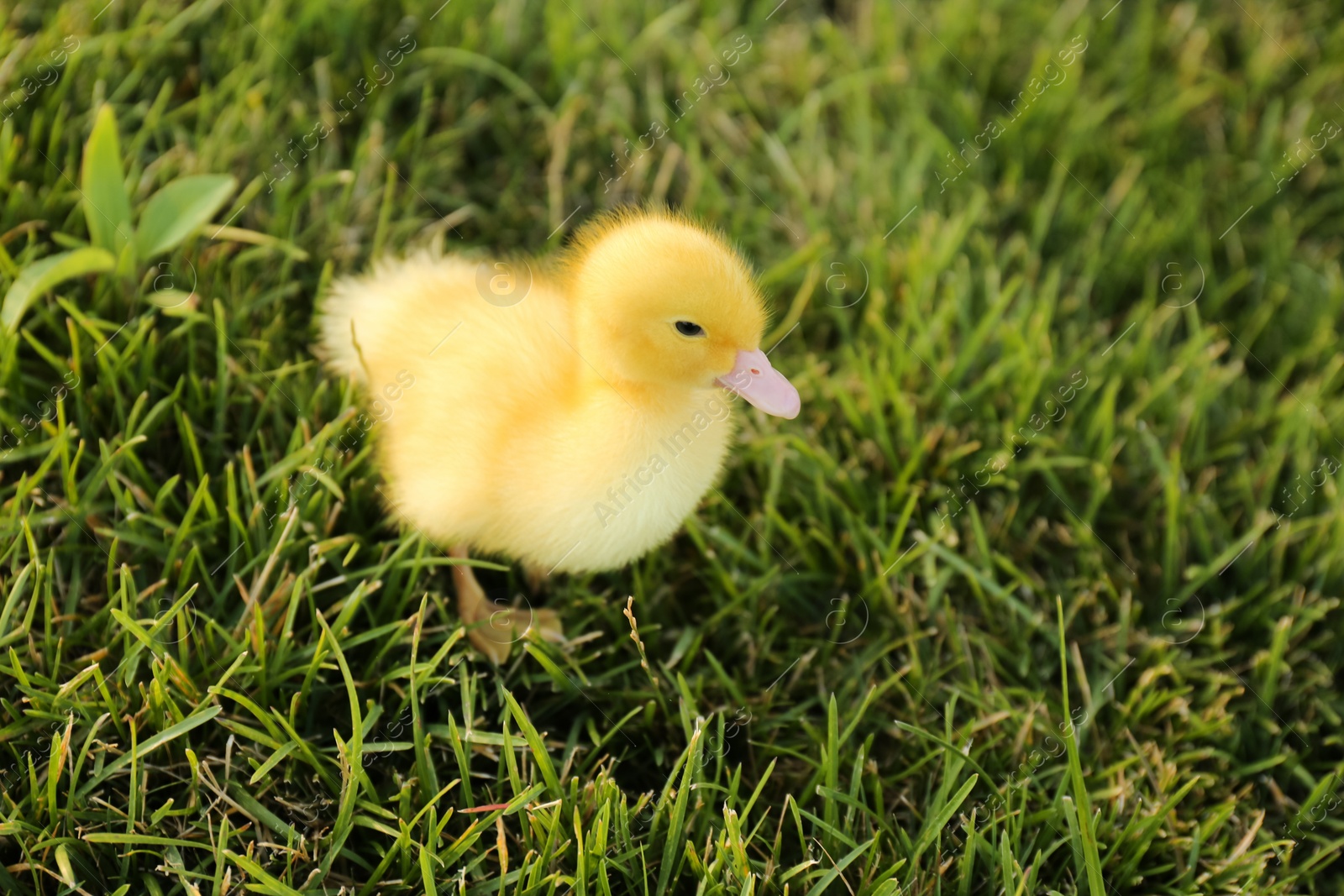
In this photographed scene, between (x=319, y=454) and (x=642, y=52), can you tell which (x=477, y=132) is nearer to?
(x=642, y=52)

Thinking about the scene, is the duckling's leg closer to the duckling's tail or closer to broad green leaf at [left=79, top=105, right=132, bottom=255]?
the duckling's tail

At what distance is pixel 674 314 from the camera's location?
1618mm

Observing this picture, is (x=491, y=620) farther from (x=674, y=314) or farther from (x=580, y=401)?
(x=674, y=314)

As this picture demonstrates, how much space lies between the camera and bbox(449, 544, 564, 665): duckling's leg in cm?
191

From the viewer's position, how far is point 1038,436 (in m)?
2.30

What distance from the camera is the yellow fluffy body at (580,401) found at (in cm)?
164

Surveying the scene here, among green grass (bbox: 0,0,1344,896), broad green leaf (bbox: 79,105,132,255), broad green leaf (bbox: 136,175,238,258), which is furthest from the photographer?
broad green leaf (bbox: 136,175,238,258)

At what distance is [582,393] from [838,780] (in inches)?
33.0

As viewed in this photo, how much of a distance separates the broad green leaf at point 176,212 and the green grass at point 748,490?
0.08m

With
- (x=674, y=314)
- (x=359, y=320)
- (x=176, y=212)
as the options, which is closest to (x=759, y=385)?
(x=674, y=314)

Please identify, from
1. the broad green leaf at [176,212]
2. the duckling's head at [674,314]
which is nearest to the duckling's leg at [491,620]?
the duckling's head at [674,314]

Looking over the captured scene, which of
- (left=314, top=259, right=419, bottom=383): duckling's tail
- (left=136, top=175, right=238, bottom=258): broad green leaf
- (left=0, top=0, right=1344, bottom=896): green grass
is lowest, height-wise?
(left=0, top=0, right=1344, bottom=896): green grass

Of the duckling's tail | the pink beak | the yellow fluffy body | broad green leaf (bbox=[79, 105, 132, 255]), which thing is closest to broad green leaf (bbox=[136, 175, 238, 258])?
broad green leaf (bbox=[79, 105, 132, 255])

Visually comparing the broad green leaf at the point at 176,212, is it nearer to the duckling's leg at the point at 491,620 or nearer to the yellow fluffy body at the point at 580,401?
the yellow fluffy body at the point at 580,401
